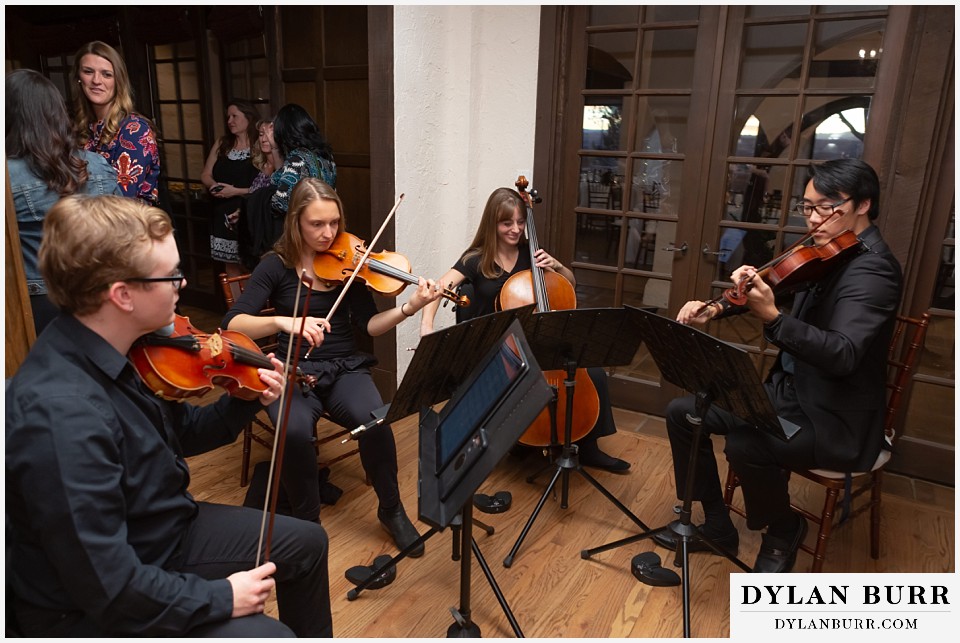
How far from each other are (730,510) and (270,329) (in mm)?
1766

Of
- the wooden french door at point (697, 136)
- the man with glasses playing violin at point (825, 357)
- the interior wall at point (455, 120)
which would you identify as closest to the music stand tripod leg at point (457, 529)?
the man with glasses playing violin at point (825, 357)

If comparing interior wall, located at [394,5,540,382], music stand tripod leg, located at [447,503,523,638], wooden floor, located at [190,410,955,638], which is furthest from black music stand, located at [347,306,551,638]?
interior wall, located at [394,5,540,382]

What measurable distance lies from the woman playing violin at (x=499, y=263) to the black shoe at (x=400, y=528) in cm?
68

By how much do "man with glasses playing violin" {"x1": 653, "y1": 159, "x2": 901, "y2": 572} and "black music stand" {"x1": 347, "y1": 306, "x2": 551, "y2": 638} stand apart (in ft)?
2.21

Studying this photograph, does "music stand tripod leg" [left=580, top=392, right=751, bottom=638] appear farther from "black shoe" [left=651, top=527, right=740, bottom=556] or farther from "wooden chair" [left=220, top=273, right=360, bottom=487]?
"wooden chair" [left=220, top=273, right=360, bottom=487]

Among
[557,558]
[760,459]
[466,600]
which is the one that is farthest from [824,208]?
[466,600]

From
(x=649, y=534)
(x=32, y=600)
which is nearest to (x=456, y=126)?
(x=649, y=534)

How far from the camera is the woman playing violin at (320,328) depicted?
6.79ft

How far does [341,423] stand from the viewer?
85.4 inches

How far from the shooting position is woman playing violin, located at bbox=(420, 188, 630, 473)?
8.09 feet

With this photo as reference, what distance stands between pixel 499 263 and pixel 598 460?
919 millimetres

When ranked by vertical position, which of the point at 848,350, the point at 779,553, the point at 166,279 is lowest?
the point at 779,553

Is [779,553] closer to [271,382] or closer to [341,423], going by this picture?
[341,423]

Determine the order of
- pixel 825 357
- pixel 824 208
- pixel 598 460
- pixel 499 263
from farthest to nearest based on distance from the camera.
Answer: pixel 598 460
pixel 499 263
pixel 824 208
pixel 825 357
